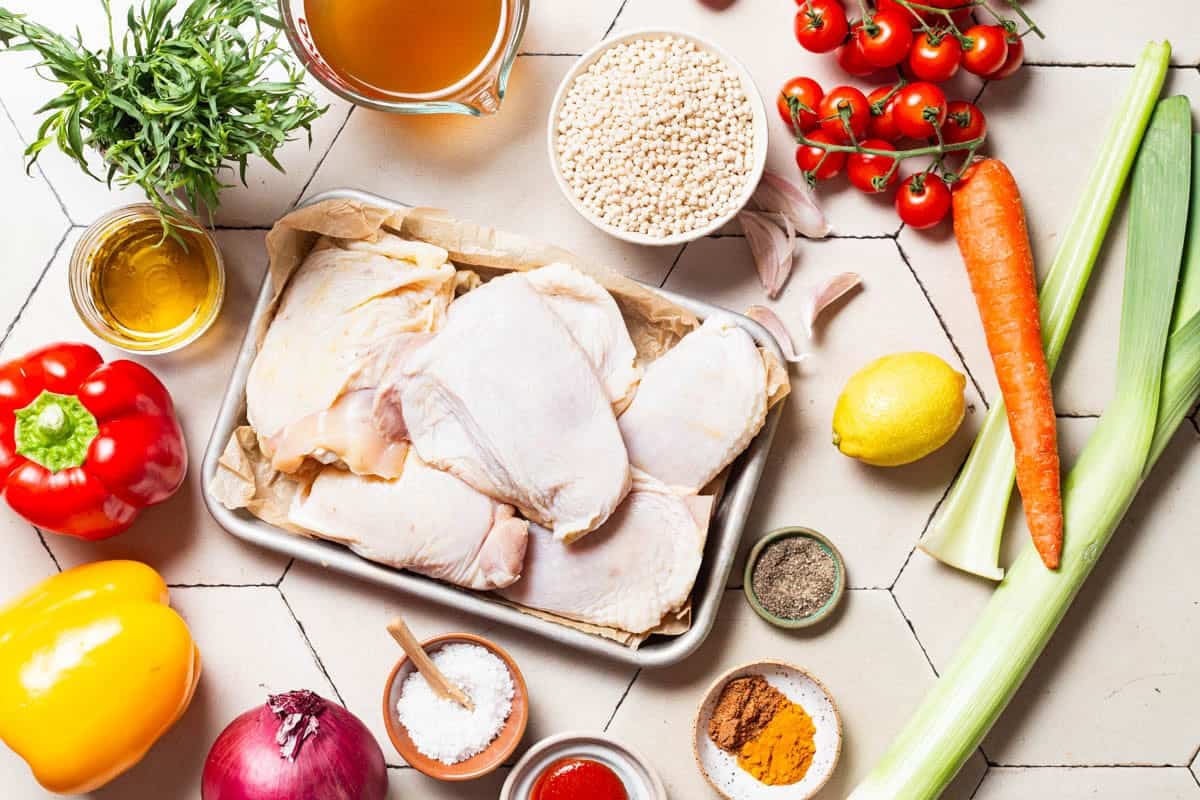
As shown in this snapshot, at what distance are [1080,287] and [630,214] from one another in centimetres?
79

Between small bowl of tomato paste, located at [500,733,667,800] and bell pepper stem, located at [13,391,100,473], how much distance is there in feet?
2.86

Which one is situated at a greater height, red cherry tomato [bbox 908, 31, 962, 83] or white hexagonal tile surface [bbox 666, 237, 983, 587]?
red cherry tomato [bbox 908, 31, 962, 83]

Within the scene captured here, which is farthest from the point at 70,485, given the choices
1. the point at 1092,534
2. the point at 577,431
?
the point at 1092,534

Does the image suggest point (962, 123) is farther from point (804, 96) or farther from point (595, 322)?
point (595, 322)

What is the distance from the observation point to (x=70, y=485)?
1.65 meters

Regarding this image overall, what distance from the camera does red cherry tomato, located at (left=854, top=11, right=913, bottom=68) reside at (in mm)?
1720

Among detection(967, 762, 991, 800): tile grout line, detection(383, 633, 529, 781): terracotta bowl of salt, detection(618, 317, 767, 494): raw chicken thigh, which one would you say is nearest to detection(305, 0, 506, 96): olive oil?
detection(618, 317, 767, 494): raw chicken thigh

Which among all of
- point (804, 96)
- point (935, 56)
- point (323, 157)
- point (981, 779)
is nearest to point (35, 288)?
point (323, 157)

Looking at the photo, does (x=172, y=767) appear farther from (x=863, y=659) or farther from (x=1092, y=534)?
(x=1092, y=534)

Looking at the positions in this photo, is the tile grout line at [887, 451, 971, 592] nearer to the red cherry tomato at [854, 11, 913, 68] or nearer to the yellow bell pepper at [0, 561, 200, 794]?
the red cherry tomato at [854, 11, 913, 68]

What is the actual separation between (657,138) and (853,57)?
383 millimetres

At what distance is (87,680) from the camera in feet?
5.38

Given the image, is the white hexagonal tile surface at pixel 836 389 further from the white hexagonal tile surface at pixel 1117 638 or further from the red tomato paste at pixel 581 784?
the red tomato paste at pixel 581 784

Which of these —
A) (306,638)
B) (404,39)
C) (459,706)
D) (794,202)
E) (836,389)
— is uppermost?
(404,39)
